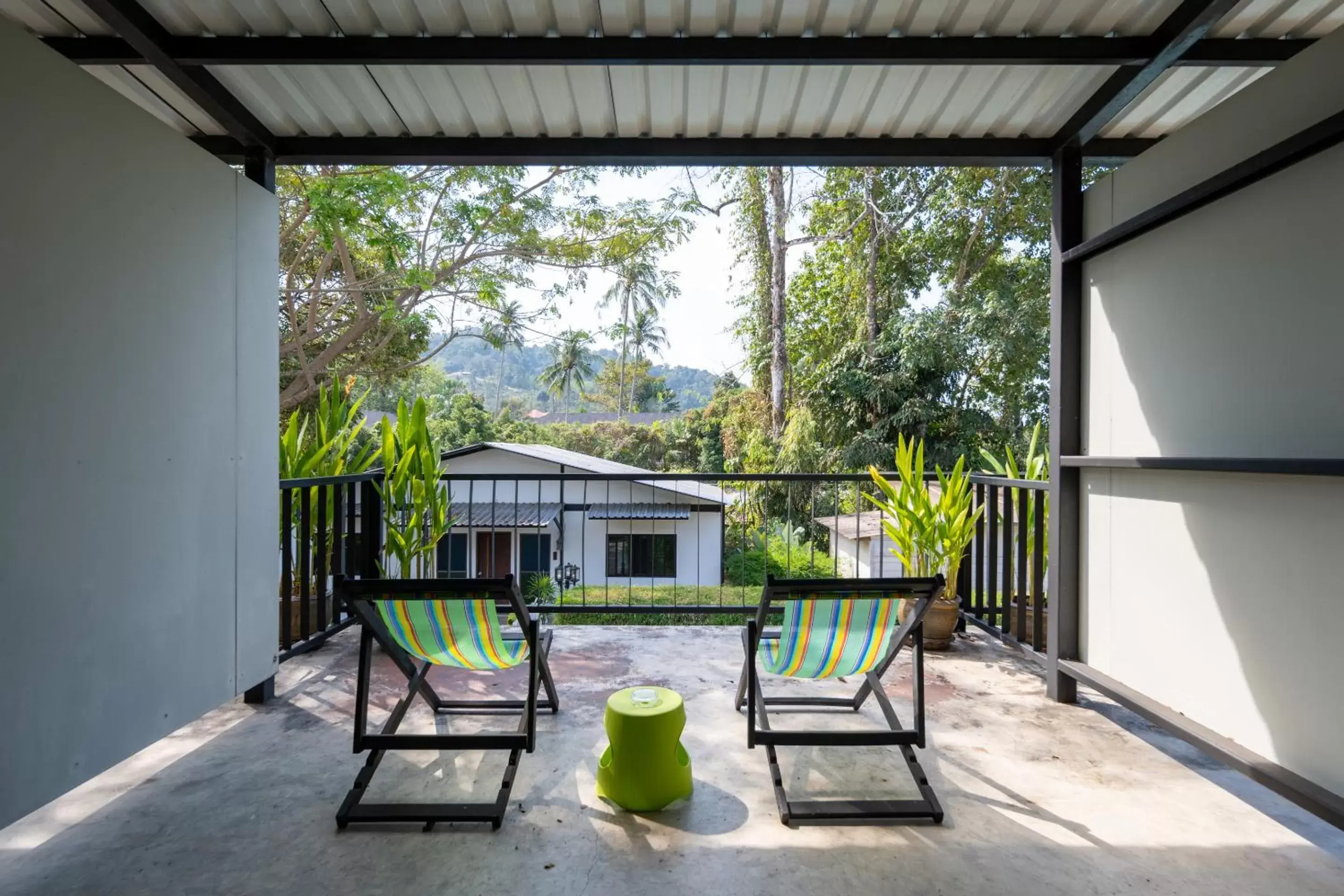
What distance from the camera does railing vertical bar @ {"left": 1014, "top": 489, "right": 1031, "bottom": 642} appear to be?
3715 mm

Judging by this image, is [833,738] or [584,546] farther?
[584,546]

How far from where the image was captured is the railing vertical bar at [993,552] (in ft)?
13.5

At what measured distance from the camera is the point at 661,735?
7.19ft

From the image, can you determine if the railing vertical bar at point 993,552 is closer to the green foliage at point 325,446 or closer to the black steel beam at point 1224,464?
the black steel beam at point 1224,464

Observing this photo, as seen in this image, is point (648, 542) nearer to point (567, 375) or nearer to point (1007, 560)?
point (1007, 560)

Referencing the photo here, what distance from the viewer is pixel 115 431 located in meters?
2.21

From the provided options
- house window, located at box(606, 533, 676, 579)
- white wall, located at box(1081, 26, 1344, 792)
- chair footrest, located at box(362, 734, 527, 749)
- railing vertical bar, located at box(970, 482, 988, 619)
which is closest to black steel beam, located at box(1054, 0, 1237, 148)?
white wall, located at box(1081, 26, 1344, 792)

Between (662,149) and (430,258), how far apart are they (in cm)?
822

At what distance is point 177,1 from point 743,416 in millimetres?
14488

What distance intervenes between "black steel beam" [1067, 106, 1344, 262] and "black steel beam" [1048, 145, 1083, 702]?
231mm

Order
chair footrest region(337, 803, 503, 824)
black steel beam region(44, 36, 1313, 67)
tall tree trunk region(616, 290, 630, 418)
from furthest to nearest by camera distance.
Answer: tall tree trunk region(616, 290, 630, 418), black steel beam region(44, 36, 1313, 67), chair footrest region(337, 803, 503, 824)

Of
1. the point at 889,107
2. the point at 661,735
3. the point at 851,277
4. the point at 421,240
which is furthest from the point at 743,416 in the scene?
the point at 661,735

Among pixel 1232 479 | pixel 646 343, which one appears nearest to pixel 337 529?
pixel 1232 479

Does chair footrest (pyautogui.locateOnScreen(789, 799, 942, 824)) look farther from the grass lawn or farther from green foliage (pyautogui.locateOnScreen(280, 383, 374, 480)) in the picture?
the grass lawn
